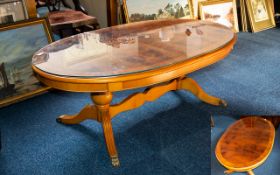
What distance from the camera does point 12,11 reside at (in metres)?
2.46

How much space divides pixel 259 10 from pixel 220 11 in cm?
72

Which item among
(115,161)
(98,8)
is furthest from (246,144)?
(98,8)

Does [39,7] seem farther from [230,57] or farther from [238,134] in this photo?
[238,134]

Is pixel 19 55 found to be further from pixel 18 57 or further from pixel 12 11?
pixel 12 11

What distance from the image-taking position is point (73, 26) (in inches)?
118

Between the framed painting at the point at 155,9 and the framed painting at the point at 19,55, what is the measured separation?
98cm

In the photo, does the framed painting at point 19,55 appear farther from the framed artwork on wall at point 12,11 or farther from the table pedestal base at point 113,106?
the table pedestal base at point 113,106

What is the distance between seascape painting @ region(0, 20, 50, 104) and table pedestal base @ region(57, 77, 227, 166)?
605 millimetres

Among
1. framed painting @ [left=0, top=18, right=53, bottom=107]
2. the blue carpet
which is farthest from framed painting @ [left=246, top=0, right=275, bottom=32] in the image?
framed painting @ [left=0, top=18, right=53, bottom=107]

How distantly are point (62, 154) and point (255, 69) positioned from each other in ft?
7.36

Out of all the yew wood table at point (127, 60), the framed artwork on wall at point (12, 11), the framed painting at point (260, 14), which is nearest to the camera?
the yew wood table at point (127, 60)

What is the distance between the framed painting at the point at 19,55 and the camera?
2499 millimetres

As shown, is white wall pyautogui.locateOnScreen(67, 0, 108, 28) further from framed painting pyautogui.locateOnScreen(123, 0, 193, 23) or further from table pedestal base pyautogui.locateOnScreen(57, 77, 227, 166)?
table pedestal base pyautogui.locateOnScreen(57, 77, 227, 166)

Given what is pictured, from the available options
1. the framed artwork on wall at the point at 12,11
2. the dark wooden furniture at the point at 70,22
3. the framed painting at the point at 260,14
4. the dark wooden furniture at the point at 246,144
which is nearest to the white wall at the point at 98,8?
the dark wooden furniture at the point at 70,22
